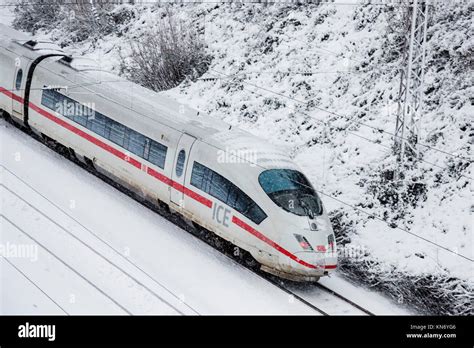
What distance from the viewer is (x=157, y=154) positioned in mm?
15414

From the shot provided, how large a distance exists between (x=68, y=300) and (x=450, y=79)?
11939 mm

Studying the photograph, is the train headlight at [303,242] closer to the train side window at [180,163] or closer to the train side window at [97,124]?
the train side window at [180,163]

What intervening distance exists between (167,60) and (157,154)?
920 cm

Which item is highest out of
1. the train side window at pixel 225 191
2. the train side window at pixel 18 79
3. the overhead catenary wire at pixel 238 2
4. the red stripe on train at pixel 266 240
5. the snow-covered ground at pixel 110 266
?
the overhead catenary wire at pixel 238 2

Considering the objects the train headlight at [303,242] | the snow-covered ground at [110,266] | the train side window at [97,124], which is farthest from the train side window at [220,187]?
the train side window at [97,124]

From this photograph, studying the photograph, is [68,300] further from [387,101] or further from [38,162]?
[387,101]

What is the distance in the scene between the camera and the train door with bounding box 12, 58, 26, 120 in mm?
18828

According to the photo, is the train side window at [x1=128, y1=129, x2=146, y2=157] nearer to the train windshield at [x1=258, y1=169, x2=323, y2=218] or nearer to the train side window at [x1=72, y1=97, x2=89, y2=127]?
the train side window at [x1=72, y1=97, x2=89, y2=127]

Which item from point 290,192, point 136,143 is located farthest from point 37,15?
point 290,192

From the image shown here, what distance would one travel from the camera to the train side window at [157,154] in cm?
1527

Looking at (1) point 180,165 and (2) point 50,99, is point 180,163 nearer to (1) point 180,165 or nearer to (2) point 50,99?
(1) point 180,165

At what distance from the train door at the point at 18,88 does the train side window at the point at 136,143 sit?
4963 millimetres
